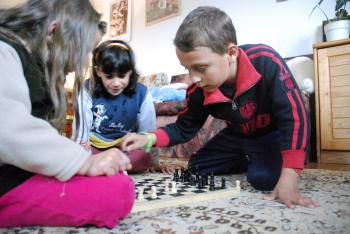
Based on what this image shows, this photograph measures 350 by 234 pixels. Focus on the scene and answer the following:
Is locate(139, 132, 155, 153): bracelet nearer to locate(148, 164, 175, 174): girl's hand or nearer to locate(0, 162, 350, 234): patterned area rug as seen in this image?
locate(0, 162, 350, 234): patterned area rug

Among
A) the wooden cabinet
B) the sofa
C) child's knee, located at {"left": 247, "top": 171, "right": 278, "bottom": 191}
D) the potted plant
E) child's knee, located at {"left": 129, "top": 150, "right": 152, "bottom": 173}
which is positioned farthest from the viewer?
the sofa

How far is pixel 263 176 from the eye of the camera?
45.8 inches

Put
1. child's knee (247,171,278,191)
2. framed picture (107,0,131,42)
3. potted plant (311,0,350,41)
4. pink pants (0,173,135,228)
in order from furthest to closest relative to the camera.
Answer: framed picture (107,0,131,42) < potted plant (311,0,350,41) < child's knee (247,171,278,191) < pink pants (0,173,135,228)

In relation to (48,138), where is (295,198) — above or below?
below

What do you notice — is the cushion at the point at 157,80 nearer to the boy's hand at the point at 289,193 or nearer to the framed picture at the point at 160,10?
the framed picture at the point at 160,10

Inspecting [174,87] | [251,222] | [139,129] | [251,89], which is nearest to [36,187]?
[251,222]

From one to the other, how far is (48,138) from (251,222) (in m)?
0.48

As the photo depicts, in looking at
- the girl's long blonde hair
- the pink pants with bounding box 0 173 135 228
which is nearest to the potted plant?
the girl's long blonde hair

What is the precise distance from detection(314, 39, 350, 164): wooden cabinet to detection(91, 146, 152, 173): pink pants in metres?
1.30

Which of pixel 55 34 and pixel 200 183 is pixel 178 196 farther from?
pixel 55 34

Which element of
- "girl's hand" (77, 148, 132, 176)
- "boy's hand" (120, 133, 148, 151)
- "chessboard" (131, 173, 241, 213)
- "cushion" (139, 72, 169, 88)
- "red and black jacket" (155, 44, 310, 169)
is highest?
"cushion" (139, 72, 169, 88)

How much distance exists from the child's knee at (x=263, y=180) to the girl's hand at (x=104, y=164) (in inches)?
24.7

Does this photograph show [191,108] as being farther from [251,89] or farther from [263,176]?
[263,176]

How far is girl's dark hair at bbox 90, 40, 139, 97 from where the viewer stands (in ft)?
5.31
